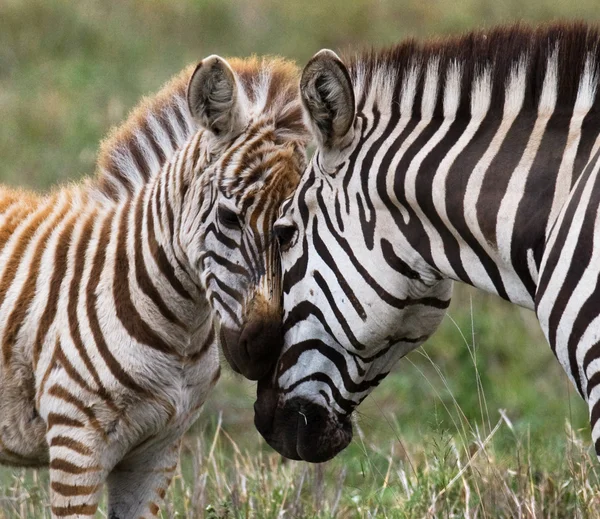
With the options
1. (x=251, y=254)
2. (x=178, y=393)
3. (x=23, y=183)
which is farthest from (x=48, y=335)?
(x=23, y=183)

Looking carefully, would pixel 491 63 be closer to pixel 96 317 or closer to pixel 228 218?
pixel 228 218

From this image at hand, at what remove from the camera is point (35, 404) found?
510cm

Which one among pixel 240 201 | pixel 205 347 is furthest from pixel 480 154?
pixel 205 347

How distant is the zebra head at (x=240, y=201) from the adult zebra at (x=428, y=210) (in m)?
0.17

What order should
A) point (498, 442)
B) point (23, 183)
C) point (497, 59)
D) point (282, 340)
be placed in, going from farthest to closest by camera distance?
point (23, 183)
point (498, 442)
point (282, 340)
point (497, 59)

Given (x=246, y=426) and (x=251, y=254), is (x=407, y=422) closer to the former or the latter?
(x=246, y=426)

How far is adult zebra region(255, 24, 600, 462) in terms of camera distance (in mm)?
3609

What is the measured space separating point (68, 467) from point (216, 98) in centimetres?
190

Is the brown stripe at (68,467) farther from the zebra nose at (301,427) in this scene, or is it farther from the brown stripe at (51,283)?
the zebra nose at (301,427)

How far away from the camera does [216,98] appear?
4832 millimetres

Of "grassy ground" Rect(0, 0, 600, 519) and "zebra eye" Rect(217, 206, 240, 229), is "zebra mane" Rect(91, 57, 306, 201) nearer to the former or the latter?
"zebra eye" Rect(217, 206, 240, 229)

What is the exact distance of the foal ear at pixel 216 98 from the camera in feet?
15.5

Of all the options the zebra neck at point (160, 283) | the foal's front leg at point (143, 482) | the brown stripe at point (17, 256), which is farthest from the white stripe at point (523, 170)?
the brown stripe at point (17, 256)

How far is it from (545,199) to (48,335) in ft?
8.64
